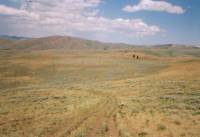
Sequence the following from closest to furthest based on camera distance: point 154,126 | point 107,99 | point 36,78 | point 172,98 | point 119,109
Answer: point 154,126
point 119,109
point 172,98
point 107,99
point 36,78

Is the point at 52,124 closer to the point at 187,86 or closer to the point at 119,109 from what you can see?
the point at 119,109

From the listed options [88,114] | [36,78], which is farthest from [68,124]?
[36,78]

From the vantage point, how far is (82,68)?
70812mm

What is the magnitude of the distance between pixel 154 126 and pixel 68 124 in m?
6.61

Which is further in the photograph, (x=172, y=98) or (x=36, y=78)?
(x=36, y=78)

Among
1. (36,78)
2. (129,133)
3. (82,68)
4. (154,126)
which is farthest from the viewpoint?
(82,68)

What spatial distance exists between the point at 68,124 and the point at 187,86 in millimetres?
19273

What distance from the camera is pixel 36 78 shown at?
2270 inches

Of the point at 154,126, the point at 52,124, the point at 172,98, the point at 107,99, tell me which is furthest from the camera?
the point at 107,99

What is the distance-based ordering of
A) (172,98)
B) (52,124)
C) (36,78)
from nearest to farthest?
(52,124), (172,98), (36,78)

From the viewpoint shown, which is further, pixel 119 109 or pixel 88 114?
pixel 119 109

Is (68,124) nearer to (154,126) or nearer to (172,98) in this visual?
(154,126)

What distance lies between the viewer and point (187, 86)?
112 ft

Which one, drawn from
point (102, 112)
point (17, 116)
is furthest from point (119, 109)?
point (17, 116)
